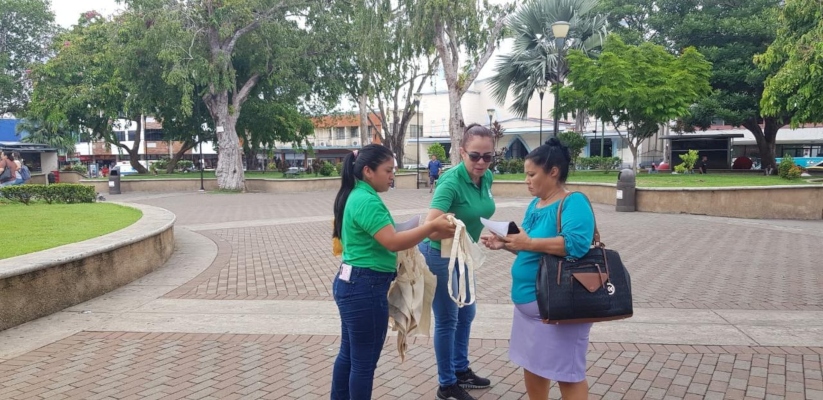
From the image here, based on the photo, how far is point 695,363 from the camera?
4156mm

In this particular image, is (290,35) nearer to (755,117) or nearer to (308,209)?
(308,209)

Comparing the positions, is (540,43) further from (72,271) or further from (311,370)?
(311,370)

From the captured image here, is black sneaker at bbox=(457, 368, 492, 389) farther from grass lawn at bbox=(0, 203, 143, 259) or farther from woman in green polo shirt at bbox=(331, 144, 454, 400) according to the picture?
grass lawn at bbox=(0, 203, 143, 259)

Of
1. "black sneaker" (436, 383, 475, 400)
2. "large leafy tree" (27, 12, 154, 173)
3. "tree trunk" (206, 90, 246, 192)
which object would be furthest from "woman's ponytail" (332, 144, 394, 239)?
"large leafy tree" (27, 12, 154, 173)

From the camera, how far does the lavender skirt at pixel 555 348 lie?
105 inches

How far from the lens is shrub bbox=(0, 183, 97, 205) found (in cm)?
1299

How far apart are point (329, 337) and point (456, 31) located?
19.0m

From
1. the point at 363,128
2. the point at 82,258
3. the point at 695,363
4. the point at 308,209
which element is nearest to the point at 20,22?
the point at 363,128

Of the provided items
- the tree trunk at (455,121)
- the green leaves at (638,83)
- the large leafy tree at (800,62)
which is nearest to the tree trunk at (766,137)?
the green leaves at (638,83)

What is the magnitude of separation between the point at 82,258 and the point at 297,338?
2.82 m

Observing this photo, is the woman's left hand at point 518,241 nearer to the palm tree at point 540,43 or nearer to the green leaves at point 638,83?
the green leaves at point 638,83

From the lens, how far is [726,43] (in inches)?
1008

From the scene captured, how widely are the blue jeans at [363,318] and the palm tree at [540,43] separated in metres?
27.1

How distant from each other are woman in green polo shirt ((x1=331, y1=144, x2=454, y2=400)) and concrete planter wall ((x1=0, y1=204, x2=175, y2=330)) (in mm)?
3909
